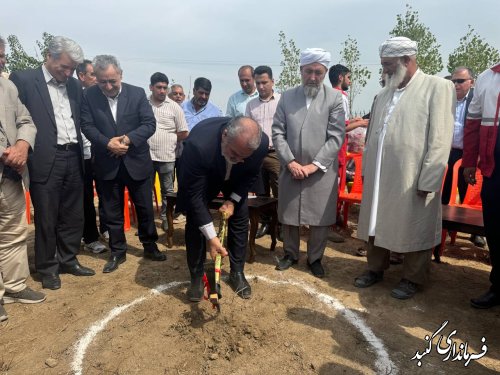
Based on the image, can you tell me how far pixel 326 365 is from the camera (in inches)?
105

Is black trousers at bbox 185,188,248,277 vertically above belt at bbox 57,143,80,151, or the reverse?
belt at bbox 57,143,80,151

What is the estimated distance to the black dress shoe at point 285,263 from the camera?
169 inches

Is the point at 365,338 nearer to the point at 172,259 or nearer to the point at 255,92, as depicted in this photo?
the point at 172,259

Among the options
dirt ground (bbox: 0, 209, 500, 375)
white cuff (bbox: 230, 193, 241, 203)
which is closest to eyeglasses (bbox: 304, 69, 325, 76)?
white cuff (bbox: 230, 193, 241, 203)

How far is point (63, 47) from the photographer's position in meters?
3.65

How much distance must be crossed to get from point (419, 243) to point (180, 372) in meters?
2.37

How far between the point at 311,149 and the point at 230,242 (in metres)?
1.28

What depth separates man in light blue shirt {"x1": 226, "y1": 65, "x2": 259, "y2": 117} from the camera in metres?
5.61

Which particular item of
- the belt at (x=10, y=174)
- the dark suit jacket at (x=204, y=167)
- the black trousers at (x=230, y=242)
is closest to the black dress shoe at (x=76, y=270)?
the belt at (x=10, y=174)

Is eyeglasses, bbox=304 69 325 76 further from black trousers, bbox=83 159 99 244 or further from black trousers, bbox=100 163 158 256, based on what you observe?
black trousers, bbox=83 159 99 244

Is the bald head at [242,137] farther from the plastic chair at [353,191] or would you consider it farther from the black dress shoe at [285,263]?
the plastic chair at [353,191]

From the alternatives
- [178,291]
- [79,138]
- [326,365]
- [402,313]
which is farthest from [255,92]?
[326,365]

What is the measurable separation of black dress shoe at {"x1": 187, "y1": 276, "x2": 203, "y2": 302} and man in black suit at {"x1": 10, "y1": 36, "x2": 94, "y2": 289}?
1.36m

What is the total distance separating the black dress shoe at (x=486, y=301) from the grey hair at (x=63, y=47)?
4447 millimetres
